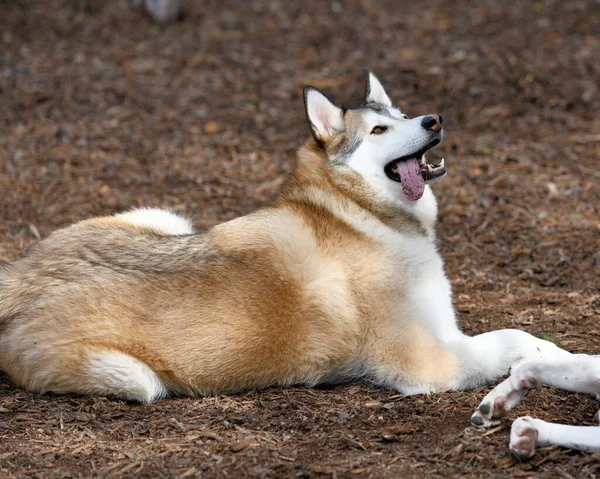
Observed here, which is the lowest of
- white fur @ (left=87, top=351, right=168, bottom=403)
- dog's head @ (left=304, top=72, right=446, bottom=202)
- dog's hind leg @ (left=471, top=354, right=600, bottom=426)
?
white fur @ (left=87, top=351, right=168, bottom=403)

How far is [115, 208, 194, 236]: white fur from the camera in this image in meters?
5.84

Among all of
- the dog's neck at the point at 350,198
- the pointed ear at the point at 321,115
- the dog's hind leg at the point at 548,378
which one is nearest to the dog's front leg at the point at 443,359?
the dog's hind leg at the point at 548,378

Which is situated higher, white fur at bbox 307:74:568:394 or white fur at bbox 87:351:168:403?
white fur at bbox 307:74:568:394

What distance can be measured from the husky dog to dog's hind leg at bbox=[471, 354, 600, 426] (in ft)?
1.32

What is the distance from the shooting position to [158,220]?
5961 millimetres

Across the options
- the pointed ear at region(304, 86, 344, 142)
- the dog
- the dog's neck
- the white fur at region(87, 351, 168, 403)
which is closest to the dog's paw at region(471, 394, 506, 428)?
the dog

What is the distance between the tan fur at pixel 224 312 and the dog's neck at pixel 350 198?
0.18 meters

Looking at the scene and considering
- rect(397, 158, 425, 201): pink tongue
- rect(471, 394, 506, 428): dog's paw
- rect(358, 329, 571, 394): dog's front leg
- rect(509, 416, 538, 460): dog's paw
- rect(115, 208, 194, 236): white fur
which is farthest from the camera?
rect(115, 208, 194, 236): white fur

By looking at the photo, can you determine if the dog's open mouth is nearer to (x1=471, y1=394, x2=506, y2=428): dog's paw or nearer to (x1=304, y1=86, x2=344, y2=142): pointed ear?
(x1=304, y1=86, x2=344, y2=142): pointed ear

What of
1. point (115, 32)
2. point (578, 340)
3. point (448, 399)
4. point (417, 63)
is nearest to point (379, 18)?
point (417, 63)

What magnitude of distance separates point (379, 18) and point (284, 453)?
386 inches

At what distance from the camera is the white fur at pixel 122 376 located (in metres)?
4.66

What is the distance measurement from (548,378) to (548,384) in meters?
0.05

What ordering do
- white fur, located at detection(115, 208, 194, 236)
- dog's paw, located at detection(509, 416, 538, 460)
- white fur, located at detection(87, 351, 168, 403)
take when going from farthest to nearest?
white fur, located at detection(115, 208, 194, 236), white fur, located at detection(87, 351, 168, 403), dog's paw, located at detection(509, 416, 538, 460)
